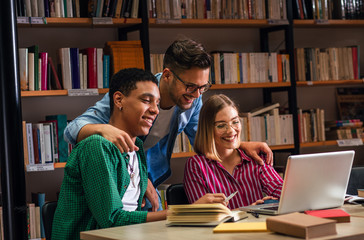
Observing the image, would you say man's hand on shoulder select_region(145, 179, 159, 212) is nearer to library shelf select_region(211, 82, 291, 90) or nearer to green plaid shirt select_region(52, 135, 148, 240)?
green plaid shirt select_region(52, 135, 148, 240)

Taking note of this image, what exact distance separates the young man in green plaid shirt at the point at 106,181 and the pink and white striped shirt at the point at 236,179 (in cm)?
44

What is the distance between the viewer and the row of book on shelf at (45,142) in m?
3.43

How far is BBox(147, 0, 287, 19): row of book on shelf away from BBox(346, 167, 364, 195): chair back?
66.0 inches

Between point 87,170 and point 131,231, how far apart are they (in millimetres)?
258

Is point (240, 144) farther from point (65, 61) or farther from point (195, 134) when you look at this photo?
point (65, 61)

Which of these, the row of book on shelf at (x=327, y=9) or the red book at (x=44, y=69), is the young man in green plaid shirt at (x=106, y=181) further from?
the row of book on shelf at (x=327, y=9)

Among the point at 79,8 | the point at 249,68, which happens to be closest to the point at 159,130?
the point at 79,8

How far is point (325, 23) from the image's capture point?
4.36m

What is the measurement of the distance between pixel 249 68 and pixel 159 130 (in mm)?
1756

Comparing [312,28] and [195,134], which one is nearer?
[195,134]

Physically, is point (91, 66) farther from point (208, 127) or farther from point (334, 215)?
point (334, 215)

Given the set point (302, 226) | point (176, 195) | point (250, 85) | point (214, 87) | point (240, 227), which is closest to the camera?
point (302, 226)

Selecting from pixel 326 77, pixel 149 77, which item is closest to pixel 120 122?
pixel 149 77

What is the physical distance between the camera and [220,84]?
13.1 feet
